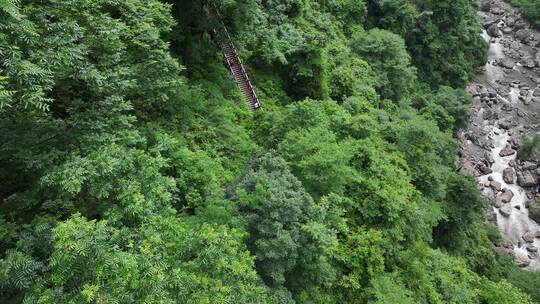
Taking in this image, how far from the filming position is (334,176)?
649 inches

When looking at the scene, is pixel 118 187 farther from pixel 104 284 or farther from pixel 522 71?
pixel 522 71

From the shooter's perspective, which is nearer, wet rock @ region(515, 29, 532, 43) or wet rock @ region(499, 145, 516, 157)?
wet rock @ region(499, 145, 516, 157)

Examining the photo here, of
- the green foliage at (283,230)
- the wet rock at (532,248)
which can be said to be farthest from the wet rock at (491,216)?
the green foliage at (283,230)

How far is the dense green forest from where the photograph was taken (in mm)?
7781

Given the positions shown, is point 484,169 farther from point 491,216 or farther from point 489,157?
point 491,216

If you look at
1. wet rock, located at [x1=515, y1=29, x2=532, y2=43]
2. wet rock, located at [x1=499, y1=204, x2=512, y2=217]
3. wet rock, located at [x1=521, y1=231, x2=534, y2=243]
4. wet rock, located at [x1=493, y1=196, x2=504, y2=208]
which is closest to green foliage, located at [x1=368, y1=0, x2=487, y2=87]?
wet rock, located at [x1=515, y1=29, x2=532, y2=43]

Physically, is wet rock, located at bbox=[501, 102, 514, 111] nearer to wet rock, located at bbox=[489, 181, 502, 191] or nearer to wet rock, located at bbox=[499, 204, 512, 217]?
wet rock, located at bbox=[489, 181, 502, 191]

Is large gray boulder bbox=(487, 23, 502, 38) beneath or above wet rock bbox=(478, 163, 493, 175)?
above

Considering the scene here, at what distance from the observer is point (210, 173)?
1470cm

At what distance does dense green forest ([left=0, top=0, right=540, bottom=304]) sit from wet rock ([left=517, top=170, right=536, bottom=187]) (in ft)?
28.7

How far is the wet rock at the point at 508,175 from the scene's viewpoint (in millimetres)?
38237

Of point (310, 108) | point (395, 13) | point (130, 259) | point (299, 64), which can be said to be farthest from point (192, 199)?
point (395, 13)

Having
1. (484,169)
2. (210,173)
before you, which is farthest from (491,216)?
(210,173)

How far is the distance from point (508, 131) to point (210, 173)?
133 feet
